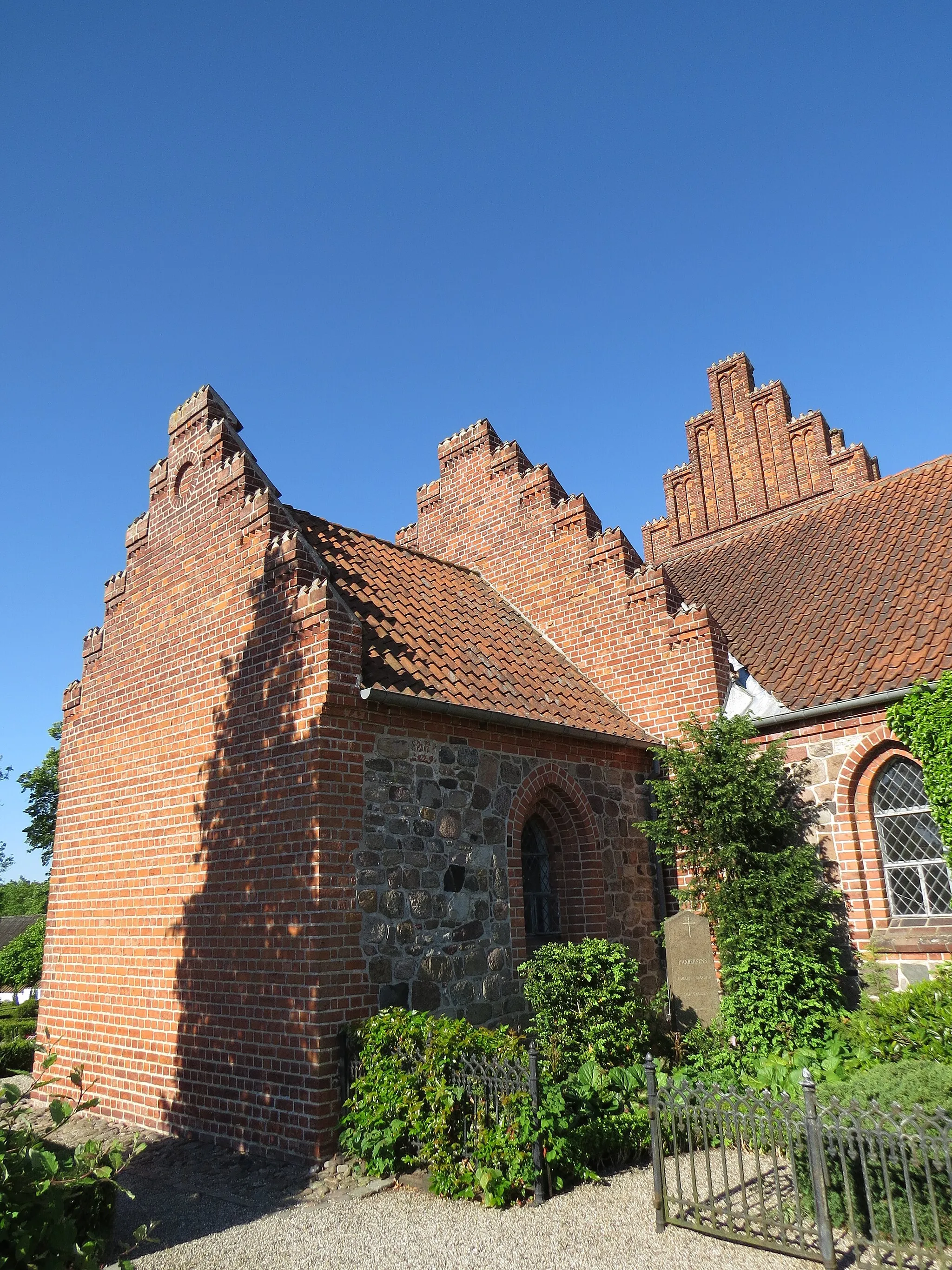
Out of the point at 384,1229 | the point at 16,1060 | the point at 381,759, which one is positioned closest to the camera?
the point at 384,1229

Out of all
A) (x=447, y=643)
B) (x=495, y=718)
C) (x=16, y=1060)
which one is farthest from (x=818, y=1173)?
(x=16, y=1060)

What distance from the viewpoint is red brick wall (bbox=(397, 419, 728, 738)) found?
12438 mm

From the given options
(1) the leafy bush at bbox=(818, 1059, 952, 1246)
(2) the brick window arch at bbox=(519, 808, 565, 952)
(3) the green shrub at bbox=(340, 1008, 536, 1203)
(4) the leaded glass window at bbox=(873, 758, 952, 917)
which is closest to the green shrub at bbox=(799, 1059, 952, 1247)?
(1) the leafy bush at bbox=(818, 1059, 952, 1246)

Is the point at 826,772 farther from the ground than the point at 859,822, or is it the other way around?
the point at 826,772

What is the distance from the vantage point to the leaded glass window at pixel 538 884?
444 inches

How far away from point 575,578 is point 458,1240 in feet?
31.2

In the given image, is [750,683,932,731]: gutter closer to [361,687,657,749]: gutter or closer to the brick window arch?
[361,687,657,749]: gutter

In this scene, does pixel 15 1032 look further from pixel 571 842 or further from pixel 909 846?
pixel 909 846

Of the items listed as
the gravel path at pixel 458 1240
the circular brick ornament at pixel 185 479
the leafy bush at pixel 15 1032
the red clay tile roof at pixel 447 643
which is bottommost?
the gravel path at pixel 458 1240

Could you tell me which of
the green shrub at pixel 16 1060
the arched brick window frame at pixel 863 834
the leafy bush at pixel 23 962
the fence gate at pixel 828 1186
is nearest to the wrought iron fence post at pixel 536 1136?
the fence gate at pixel 828 1186

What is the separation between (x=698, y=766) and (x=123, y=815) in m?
7.38

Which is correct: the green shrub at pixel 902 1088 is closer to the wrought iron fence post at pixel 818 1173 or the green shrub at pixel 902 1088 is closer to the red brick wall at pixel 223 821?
the wrought iron fence post at pixel 818 1173

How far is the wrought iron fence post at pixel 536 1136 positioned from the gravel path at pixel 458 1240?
0.14 meters

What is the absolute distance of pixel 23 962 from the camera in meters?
29.1
